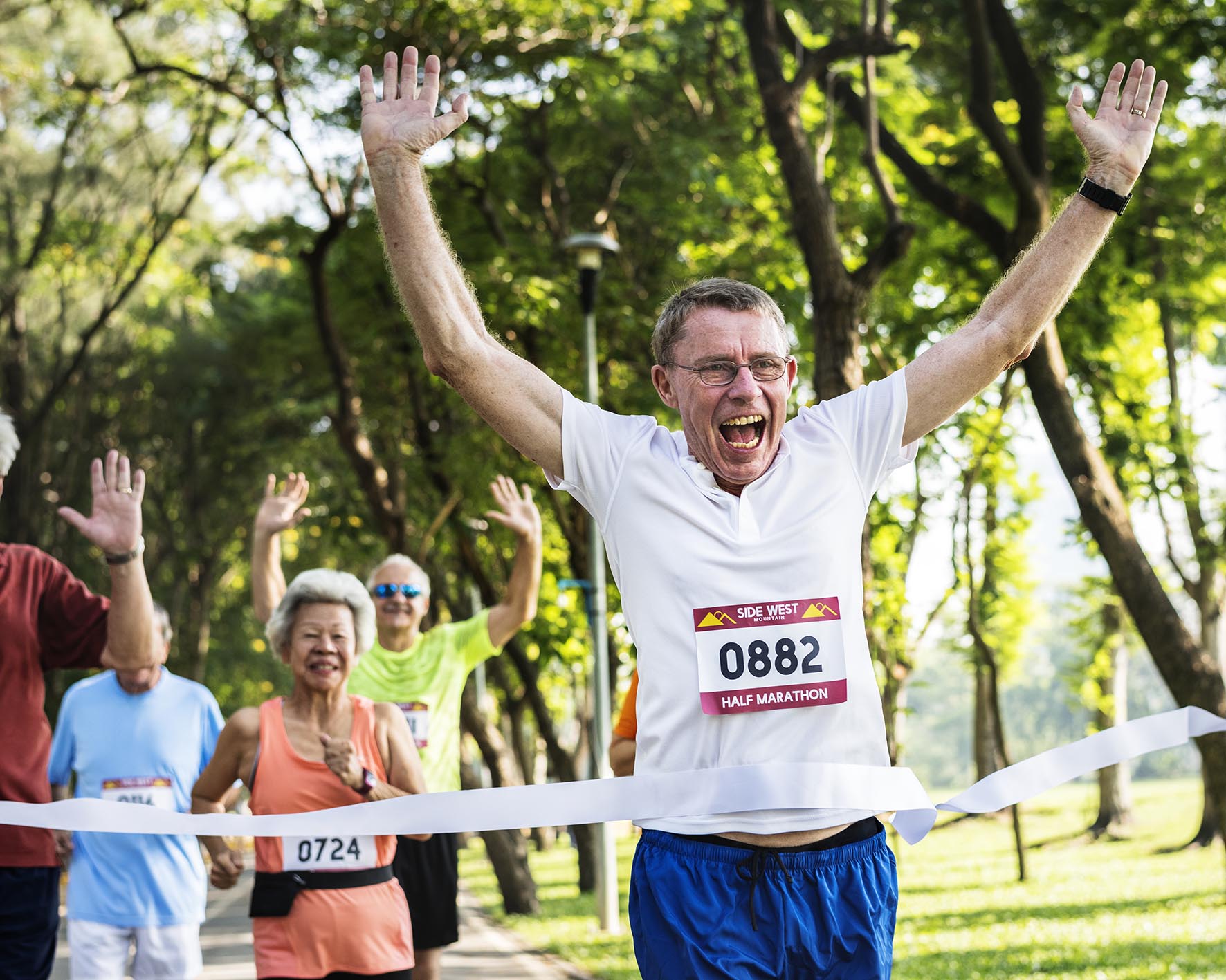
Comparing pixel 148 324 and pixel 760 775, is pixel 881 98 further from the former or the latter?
pixel 148 324

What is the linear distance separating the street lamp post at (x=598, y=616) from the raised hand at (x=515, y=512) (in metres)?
6.72

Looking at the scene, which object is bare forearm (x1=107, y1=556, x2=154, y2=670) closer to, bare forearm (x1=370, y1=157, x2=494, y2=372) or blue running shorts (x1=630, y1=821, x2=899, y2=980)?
bare forearm (x1=370, y1=157, x2=494, y2=372)

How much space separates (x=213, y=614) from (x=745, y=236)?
810 inches

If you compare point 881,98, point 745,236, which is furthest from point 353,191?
point 881,98

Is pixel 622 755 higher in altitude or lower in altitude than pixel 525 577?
lower

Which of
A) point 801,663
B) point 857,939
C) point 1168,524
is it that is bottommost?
point 857,939

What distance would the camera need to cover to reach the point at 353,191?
15.6 metres

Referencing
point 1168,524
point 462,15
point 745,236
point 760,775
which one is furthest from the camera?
point 1168,524

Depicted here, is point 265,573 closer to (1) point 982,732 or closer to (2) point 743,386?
(2) point 743,386

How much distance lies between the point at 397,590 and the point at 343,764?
263cm

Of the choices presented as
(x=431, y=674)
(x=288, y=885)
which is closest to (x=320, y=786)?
(x=288, y=885)

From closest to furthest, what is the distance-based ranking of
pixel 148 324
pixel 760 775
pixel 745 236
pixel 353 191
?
pixel 760 775, pixel 353 191, pixel 745 236, pixel 148 324

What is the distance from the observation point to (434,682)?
7180mm

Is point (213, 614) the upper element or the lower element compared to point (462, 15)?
lower
